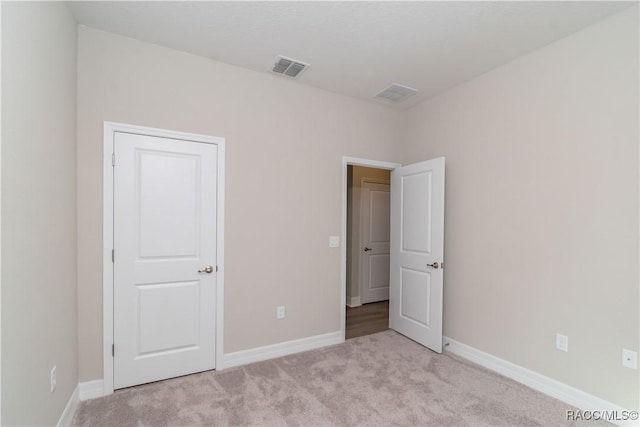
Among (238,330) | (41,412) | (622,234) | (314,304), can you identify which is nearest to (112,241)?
(41,412)

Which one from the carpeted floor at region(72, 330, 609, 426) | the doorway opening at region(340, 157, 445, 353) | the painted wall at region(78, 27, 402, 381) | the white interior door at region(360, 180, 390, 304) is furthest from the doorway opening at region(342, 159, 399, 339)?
the carpeted floor at region(72, 330, 609, 426)

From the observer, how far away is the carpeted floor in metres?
2.05

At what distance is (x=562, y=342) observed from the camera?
2.35 meters

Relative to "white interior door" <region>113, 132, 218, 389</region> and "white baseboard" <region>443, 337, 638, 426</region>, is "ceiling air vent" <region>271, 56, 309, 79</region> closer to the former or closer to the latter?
"white interior door" <region>113, 132, 218, 389</region>

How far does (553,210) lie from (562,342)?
3.38ft

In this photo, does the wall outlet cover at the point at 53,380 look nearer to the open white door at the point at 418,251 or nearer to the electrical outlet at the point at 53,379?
Answer: the electrical outlet at the point at 53,379

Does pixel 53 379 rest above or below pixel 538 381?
above

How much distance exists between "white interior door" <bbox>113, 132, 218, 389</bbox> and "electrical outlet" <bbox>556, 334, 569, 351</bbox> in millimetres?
2867

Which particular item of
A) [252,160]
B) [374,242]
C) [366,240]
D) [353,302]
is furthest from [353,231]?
[252,160]

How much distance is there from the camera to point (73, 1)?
6.59 ft

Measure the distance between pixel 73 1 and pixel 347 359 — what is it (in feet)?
11.7

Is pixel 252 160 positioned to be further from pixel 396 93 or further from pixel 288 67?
pixel 396 93

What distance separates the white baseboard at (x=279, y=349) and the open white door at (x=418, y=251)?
2.86 feet

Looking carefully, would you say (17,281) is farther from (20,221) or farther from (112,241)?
(112,241)
